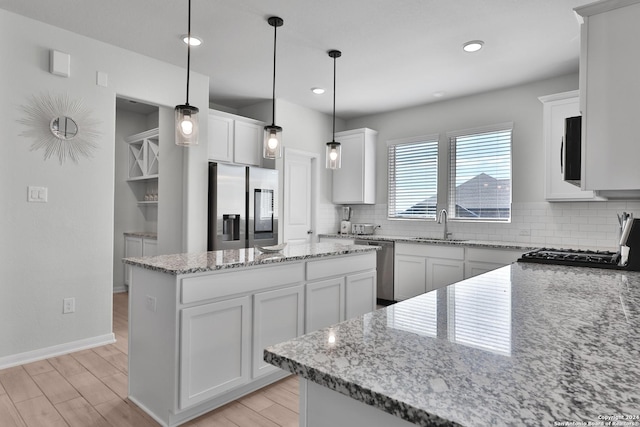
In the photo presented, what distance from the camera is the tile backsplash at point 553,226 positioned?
3.87 metres

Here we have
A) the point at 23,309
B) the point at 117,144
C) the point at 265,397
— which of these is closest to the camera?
the point at 265,397

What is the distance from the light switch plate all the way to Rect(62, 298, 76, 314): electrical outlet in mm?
862

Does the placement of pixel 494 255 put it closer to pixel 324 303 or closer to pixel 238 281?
pixel 324 303

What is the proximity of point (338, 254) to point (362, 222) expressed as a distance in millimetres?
2948

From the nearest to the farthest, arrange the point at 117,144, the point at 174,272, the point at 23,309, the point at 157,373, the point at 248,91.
Answer: the point at 174,272 < the point at 157,373 < the point at 23,309 < the point at 248,91 < the point at 117,144

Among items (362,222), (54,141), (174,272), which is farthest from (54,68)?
(362,222)

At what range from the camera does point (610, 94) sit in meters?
1.60

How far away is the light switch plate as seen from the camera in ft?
10.0

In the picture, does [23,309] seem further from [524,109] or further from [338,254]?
[524,109]

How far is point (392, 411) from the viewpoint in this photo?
668 mm

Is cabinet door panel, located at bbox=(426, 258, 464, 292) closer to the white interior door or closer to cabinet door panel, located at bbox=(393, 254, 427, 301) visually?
cabinet door panel, located at bbox=(393, 254, 427, 301)

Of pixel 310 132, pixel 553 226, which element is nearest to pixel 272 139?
pixel 310 132

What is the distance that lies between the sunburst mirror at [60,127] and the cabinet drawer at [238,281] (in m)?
2.03

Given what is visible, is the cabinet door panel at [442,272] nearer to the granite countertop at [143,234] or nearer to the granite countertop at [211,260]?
the granite countertop at [211,260]
